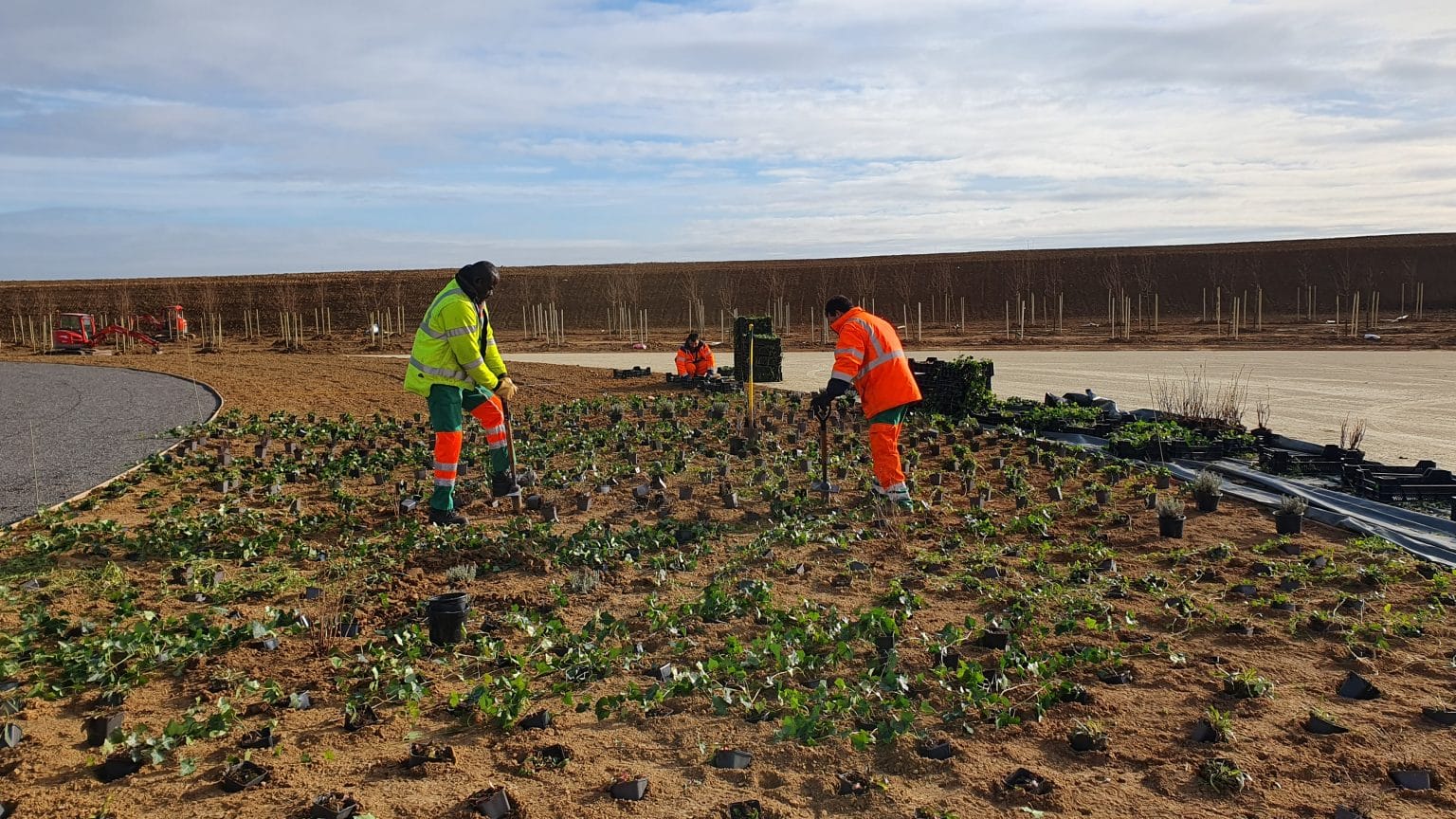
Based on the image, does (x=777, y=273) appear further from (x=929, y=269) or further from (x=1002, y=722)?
(x=1002, y=722)

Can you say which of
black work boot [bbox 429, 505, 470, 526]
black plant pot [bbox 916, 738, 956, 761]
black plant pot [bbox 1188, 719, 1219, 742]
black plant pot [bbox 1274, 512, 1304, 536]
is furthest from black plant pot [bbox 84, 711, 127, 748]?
black plant pot [bbox 1274, 512, 1304, 536]

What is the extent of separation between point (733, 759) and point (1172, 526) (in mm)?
4716

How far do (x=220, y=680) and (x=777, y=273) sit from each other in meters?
66.0

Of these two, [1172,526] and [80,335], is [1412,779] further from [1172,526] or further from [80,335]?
[80,335]

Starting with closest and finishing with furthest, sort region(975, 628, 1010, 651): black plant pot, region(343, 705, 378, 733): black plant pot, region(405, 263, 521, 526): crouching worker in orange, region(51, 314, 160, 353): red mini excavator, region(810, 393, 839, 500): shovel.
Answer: region(343, 705, 378, 733): black plant pot → region(975, 628, 1010, 651): black plant pot → region(405, 263, 521, 526): crouching worker in orange → region(810, 393, 839, 500): shovel → region(51, 314, 160, 353): red mini excavator

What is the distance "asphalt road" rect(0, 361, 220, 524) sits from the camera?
932 cm

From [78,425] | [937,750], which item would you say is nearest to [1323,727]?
[937,750]

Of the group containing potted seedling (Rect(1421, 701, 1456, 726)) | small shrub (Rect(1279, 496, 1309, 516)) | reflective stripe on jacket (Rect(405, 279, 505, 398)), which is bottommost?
potted seedling (Rect(1421, 701, 1456, 726))

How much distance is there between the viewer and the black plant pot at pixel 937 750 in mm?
3816

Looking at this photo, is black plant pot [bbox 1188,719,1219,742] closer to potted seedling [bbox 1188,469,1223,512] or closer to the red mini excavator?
potted seedling [bbox 1188,469,1223,512]

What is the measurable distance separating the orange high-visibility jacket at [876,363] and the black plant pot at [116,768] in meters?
5.53

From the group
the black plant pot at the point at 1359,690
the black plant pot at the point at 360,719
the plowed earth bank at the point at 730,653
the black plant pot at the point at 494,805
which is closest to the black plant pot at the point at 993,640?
the plowed earth bank at the point at 730,653

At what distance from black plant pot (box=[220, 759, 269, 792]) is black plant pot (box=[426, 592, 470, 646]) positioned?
1.37 metres

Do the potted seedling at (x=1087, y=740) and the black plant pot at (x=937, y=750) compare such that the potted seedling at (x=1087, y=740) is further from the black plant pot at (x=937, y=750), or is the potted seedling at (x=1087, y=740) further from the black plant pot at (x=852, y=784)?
the black plant pot at (x=852, y=784)
